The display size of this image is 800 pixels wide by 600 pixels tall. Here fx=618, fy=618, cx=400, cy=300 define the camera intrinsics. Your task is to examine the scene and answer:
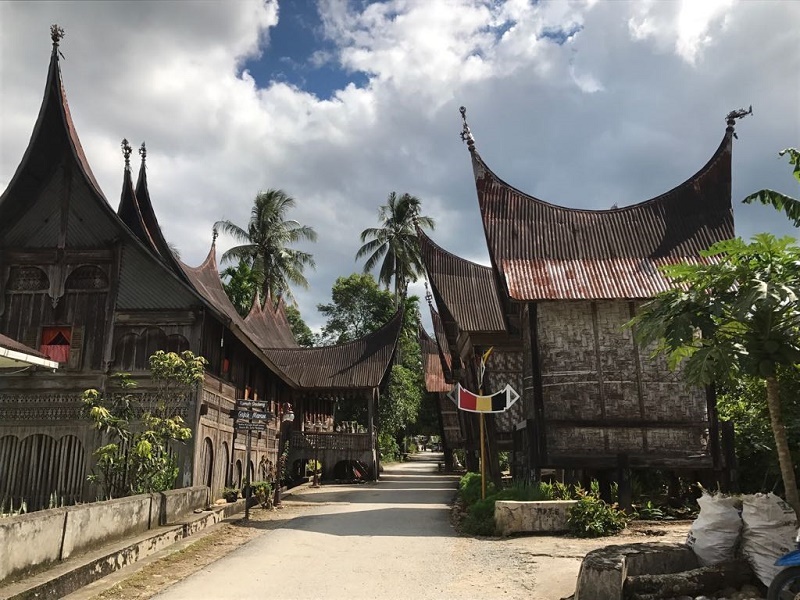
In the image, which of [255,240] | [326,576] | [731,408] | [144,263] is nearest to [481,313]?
[731,408]

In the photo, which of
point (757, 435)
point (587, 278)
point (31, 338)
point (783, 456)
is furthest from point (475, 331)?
point (31, 338)

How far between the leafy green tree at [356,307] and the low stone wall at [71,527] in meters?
31.6

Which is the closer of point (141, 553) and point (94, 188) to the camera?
point (141, 553)

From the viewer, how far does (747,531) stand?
5996 millimetres

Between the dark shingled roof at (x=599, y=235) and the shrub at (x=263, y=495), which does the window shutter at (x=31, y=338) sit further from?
the dark shingled roof at (x=599, y=235)

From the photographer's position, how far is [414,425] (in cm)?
4309

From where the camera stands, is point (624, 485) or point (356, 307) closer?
point (624, 485)

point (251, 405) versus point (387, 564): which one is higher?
point (251, 405)

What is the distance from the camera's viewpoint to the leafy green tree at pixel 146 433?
10344 mm

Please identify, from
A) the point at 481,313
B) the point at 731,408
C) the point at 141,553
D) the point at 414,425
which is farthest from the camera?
the point at 414,425

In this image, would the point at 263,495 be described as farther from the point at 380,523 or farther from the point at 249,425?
the point at 380,523

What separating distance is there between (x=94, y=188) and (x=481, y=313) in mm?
11019

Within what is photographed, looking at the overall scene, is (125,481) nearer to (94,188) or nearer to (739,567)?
(94,188)

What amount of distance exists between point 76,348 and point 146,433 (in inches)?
170
